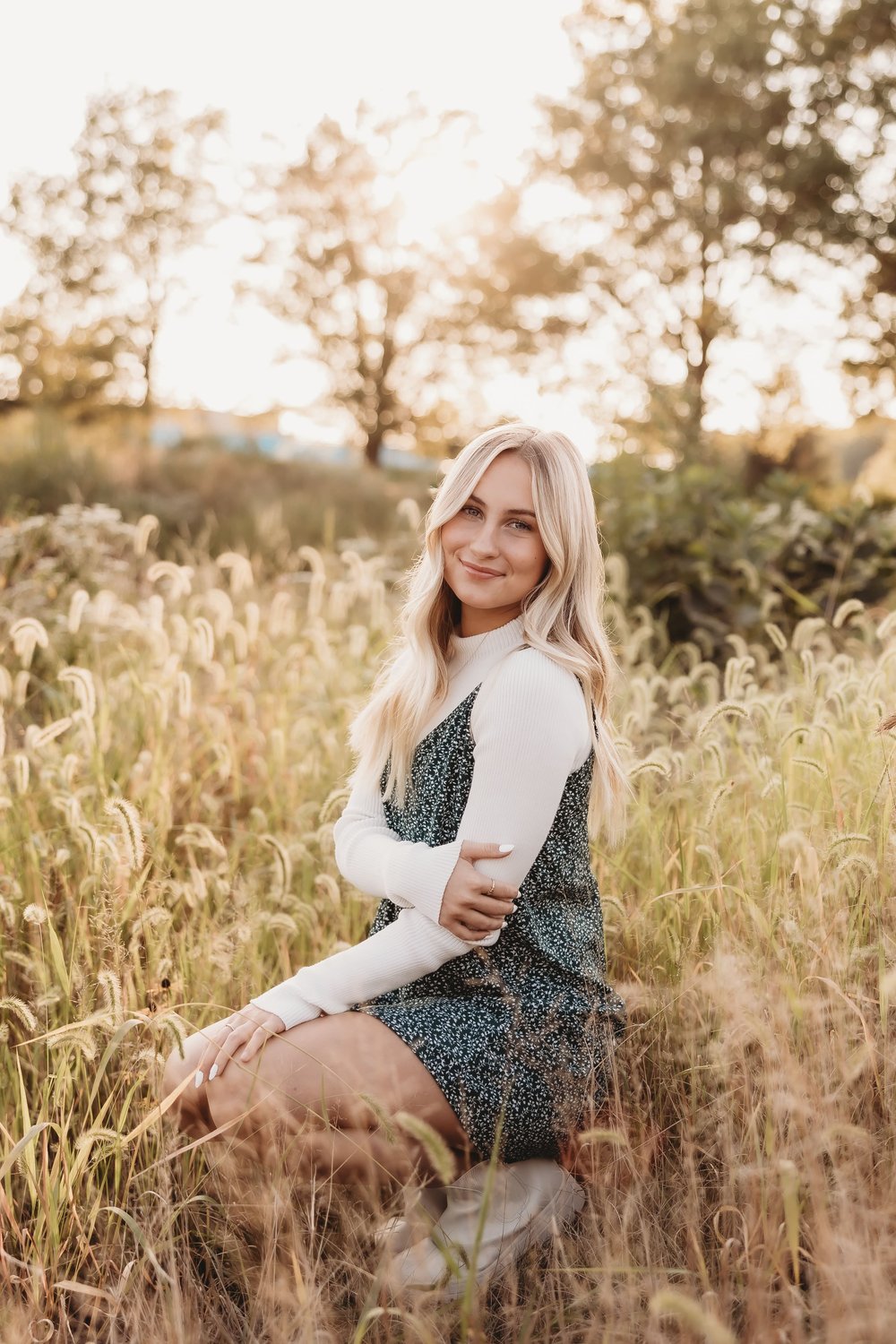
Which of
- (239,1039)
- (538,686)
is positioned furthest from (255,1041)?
(538,686)

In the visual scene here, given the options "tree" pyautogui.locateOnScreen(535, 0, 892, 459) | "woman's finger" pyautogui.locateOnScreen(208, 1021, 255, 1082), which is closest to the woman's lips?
"woman's finger" pyautogui.locateOnScreen(208, 1021, 255, 1082)

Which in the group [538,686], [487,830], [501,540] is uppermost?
[501,540]

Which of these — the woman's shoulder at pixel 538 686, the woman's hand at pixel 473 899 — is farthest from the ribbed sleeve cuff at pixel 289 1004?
the woman's shoulder at pixel 538 686

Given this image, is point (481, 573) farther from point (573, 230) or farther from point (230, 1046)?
point (573, 230)

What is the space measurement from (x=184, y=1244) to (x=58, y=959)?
630 mm

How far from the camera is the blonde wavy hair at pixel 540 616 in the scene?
7.42 ft

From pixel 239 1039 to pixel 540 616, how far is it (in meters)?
0.99

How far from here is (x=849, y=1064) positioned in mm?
1748

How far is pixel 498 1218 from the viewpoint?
2.01 meters

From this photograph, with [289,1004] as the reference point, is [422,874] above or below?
above

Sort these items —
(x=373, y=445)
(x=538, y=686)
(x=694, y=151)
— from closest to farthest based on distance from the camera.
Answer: (x=538, y=686), (x=694, y=151), (x=373, y=445)

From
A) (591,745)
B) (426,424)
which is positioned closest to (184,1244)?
(591,745)

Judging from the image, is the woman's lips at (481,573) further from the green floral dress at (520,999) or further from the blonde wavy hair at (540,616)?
the green floral dress at (520,999)

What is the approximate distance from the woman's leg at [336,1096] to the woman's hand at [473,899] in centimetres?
23
